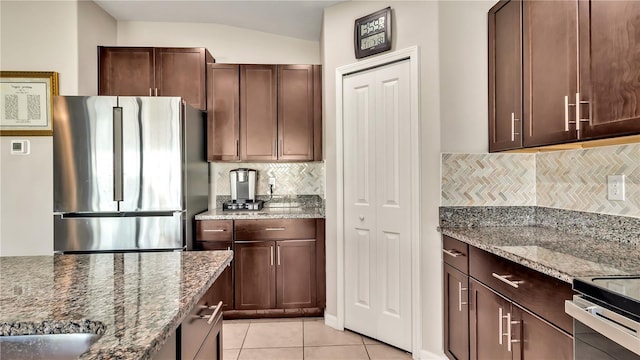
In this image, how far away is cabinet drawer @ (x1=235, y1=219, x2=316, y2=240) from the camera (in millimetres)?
3084

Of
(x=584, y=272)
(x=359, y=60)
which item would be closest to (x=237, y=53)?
(x=359, y=60)

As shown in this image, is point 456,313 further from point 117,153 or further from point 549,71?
point 117,153

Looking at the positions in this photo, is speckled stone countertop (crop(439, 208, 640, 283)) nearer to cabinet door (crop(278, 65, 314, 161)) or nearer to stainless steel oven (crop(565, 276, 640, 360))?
stainless steel oven (crop(565, 276, 640, 360))

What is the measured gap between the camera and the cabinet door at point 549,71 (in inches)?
61.2

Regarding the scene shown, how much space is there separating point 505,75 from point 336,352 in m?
2.14

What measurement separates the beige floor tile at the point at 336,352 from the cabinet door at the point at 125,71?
266cm

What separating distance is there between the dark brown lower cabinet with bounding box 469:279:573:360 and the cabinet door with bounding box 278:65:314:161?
2026 mm

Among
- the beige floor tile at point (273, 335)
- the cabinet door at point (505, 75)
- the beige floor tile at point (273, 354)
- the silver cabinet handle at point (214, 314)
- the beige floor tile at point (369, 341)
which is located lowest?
the beige floor tile at point (273, 354)

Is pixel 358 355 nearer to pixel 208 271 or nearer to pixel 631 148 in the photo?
pixel 208 271

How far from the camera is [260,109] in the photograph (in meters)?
3.36

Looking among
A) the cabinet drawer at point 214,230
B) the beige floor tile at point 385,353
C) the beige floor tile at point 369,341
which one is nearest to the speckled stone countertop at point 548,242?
the beige floor tile at point 385,353

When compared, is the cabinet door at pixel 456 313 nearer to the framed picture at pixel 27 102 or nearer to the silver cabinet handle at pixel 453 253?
the silver cabinet handle at pixel 453 253

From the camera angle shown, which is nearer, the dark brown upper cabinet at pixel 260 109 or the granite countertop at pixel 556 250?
the granite countertop at pixel 556 250

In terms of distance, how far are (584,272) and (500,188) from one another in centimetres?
115
